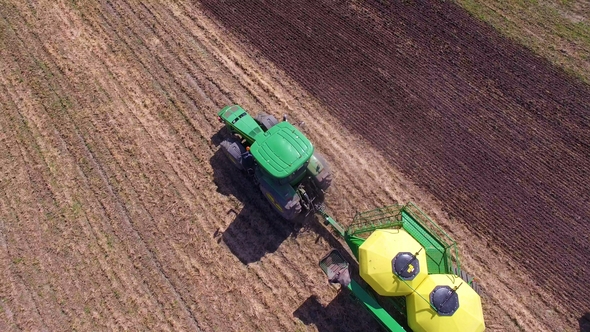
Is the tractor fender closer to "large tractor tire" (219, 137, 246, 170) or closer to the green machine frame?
the green machine frame

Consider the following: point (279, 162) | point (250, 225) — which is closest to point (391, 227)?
point (279, 162)

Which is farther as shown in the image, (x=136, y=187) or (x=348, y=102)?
(x=348, y=102)

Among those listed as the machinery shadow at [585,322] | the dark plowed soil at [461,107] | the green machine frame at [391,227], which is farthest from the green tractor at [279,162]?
the machinery shadow at [585,322]

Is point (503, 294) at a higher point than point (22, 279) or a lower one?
higher

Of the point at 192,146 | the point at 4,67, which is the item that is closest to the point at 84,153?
the point at 192,146

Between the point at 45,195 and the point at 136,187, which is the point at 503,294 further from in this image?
the point at 45,195

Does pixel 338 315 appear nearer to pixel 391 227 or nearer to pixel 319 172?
pixel 391 227

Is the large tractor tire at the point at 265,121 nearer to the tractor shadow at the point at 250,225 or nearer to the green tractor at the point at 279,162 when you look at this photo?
the green tractor at the point at 279,162
